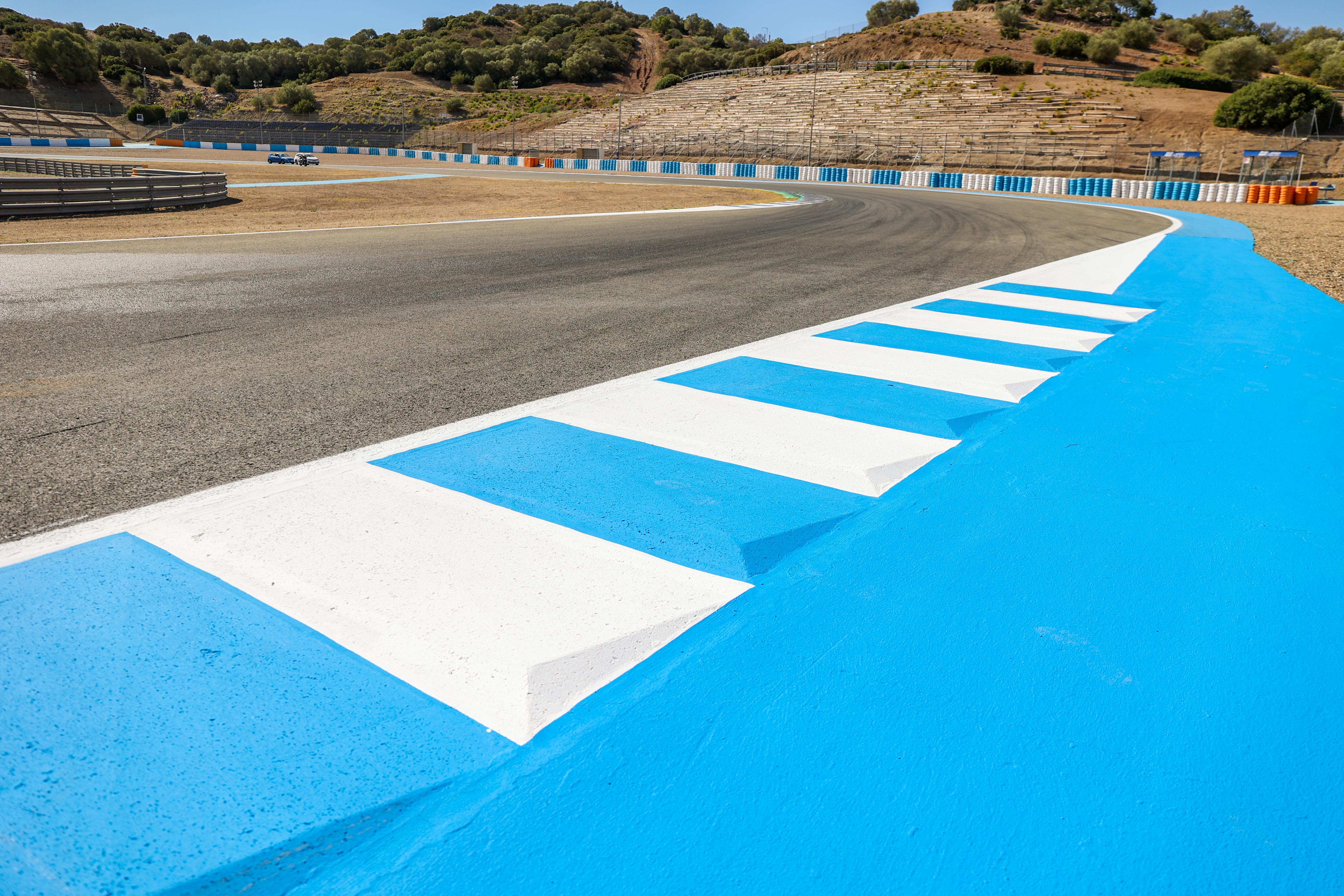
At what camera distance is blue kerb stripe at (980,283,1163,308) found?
9.44 meters

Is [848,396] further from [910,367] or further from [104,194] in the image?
[104,194]

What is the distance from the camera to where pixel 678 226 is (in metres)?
18.1

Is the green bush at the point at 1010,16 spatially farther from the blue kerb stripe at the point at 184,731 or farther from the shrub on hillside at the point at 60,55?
the shrub on hillside at the point at 60,55

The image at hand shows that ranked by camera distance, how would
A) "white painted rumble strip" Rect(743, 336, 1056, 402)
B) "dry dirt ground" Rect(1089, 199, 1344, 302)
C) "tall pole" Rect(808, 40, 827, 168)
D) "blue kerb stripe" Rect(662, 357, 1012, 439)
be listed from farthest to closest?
1. "tall pole" Rect(808, 40, 827, 168)
2. "dry dirt ground" Rect(1089, 199, 1344, 302)
3. "white painted rumble strip" Rect(743, 336, 1056, 402)
4. "blue kerb stripe" Rect(662, 357, 1012, 439)

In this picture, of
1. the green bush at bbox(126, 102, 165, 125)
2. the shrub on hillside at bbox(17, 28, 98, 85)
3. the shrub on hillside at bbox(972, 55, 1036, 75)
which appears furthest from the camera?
the shrub on hillside at bbox(17, 28, 98, 85)

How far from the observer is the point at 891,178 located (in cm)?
4788

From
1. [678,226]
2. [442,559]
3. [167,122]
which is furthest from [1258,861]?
[167,122]

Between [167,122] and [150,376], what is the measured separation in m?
112

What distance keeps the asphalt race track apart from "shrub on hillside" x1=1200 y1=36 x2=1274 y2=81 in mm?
72758

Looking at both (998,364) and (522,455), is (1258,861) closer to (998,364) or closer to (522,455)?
(522,455)

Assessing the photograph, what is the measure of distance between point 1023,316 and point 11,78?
124053 mm

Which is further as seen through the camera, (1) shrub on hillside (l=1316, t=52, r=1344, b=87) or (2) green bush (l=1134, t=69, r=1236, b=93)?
(2) green bush (l=1134, t=69, r=1236, b=93)

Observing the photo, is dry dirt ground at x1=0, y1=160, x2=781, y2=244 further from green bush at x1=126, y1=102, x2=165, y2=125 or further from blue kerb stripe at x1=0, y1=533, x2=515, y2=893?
green bush at x1=126, y1=102, x2=165, y2=125

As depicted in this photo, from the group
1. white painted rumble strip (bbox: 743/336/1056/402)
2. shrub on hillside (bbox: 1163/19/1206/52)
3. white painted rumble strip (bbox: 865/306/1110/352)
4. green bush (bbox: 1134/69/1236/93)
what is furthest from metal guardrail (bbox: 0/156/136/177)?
shrub on hillside (bbox: 1163/19/1206/52)
